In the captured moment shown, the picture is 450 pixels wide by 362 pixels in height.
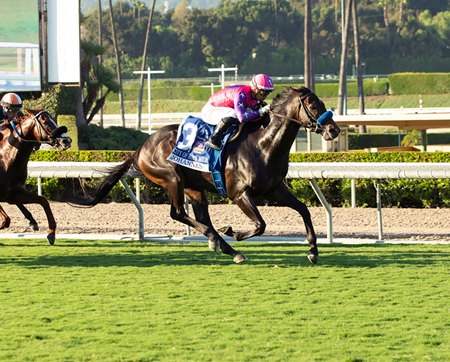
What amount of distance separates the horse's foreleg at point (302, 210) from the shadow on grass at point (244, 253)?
0.10 m

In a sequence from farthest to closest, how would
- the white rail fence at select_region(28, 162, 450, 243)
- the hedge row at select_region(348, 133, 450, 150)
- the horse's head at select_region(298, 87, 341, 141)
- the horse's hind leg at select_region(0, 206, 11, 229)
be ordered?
the hedge row at select_region(348, 133, 450, 150)
the white rail fence at select_region(28, 162, 450, 243)
the horse's hind leg at select_region(0, 206, 11, 229)
the horse's head at select_region(298, 87, 341, 141)

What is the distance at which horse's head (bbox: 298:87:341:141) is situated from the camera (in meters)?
8.86

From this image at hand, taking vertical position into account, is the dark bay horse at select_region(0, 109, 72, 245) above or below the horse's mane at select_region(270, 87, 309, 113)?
below

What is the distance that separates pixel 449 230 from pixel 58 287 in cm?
568

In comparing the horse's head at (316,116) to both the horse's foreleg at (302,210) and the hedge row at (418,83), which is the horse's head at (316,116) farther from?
the hedge row at (418,83)

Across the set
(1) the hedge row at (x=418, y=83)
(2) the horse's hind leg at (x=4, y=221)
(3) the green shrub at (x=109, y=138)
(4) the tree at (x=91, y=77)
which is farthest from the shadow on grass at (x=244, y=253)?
(1) the hedge row at (x=418, y=83)

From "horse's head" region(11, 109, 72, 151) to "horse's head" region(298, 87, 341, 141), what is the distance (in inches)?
78.9

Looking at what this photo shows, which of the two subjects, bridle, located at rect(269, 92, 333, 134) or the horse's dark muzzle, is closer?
bridle, located at rect(269, 92, 333, 134)

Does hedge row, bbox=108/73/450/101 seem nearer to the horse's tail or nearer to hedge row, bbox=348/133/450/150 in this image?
hedge row, bbox=348/133/450/150

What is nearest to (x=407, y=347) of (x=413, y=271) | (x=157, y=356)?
(x=157, y=356)

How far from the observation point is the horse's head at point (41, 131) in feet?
32.0

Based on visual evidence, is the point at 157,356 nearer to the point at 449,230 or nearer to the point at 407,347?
the point at 407,347

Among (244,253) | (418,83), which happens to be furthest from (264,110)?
(418,83)

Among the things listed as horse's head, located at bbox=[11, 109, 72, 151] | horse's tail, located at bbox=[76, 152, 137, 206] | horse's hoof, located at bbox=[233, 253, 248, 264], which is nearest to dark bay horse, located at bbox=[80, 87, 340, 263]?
horse's hoof, located at bbox=[233, 253, 248, 264]
